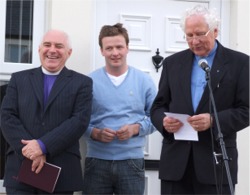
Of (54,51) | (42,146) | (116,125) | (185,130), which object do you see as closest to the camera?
(185,130)

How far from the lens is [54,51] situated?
13.3 feet

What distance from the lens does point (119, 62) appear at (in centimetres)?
435

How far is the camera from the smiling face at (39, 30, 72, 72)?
4035mm

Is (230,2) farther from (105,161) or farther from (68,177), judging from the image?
(68,177)

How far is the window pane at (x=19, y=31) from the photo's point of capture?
4777 mm

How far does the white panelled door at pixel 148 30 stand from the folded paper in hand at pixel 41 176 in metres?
1.36

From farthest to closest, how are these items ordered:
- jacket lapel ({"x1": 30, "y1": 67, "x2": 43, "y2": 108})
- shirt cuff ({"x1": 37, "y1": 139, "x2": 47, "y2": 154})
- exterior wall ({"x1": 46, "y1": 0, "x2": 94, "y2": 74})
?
exterior wall ({"x1": 46, "y1": 0, "x2": 94, "y2": 74})
jacket lapel ({"x1": 30, "y1": 67, "x2": 43, "y2": 108})
shirt cuff ({"x1": 37, "y1": 139, "x2": 47, "y2": 154})

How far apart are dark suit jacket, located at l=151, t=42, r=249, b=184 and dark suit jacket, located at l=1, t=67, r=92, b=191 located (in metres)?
0.62

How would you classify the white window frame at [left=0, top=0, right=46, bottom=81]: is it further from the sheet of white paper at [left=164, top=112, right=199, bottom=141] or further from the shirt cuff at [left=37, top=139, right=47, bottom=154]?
the sheet of white paper at [left=164, top=112, right=199, bottom=141]

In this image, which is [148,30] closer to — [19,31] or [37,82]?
[19,31]

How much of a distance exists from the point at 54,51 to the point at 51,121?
538 millimetres

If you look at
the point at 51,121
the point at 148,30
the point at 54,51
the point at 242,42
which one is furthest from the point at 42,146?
the point at 242,42

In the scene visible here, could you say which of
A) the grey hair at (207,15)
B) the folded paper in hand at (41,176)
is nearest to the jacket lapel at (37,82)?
the folded paper in hand at (41,176)

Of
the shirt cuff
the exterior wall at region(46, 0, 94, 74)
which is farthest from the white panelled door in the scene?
the shirt cuff
